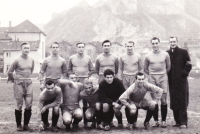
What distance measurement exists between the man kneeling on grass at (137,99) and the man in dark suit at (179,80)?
80 cm

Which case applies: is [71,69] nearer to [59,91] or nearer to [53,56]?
[53,56]

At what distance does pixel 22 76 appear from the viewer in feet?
23.8

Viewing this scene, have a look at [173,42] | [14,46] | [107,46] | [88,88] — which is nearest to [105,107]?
[88,88]

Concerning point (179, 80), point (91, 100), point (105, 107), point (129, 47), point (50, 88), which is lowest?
point (105, 107)

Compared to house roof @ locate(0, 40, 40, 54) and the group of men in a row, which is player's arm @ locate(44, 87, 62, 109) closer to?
the group of men in a row

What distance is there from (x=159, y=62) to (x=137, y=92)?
1086 millimetres

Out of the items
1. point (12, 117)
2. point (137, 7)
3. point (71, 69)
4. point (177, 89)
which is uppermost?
point (137, 7)

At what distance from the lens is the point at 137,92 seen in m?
7.28

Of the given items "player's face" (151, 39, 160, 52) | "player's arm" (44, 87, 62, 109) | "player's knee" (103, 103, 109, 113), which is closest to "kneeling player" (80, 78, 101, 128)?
"player's knee" (103, 103, 109, 113)

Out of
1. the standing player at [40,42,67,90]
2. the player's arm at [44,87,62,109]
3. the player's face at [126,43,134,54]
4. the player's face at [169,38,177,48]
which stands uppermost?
the player's face at [169,38,177,48]

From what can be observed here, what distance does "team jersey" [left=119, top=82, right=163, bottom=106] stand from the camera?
701 centimetres

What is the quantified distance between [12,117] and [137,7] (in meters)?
103

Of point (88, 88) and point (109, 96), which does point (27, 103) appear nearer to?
point (88, 88)

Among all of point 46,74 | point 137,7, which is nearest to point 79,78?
point 46,74
